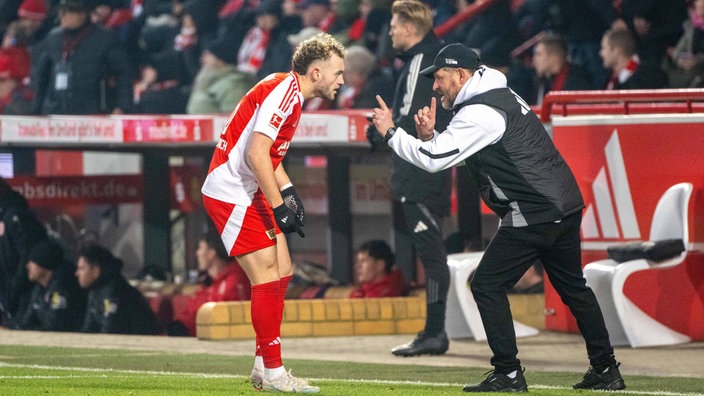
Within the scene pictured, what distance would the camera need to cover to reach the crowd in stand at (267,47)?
43.4 feet

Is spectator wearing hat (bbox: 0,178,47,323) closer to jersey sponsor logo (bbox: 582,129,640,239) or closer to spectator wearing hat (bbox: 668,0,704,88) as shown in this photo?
jersey sponsor logo (bbox: 582,129,640,239)

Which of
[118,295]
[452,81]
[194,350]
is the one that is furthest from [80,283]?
[452,81]

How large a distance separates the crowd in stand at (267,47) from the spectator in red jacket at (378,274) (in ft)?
5.43

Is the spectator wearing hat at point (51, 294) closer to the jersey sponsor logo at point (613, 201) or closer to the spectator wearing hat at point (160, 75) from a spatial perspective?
the spectator wearing hat at point (160, 75)

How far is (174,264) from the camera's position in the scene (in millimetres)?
17938

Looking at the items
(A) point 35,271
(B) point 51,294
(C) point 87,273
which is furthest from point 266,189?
(A) point 35,271

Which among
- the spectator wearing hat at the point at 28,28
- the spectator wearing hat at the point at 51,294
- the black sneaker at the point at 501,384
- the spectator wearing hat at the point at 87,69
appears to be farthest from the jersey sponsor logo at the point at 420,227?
the spectator wearing hat at the point at 28,28

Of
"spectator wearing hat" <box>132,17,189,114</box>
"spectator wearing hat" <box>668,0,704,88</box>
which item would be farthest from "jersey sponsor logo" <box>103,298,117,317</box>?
"spectator wearing hat" <box>668,0,704,88</box>

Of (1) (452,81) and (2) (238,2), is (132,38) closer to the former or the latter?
(2) (238,2)

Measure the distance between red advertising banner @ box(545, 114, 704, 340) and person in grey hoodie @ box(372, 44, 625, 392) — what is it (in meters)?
2.92

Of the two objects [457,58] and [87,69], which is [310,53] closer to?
[457,58]

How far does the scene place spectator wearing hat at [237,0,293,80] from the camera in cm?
1700

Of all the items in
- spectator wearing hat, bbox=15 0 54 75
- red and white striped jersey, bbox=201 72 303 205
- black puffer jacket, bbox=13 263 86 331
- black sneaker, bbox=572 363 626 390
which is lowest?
black puffer jacket, bbox=13 263 86 331

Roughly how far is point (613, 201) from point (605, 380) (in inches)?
136
